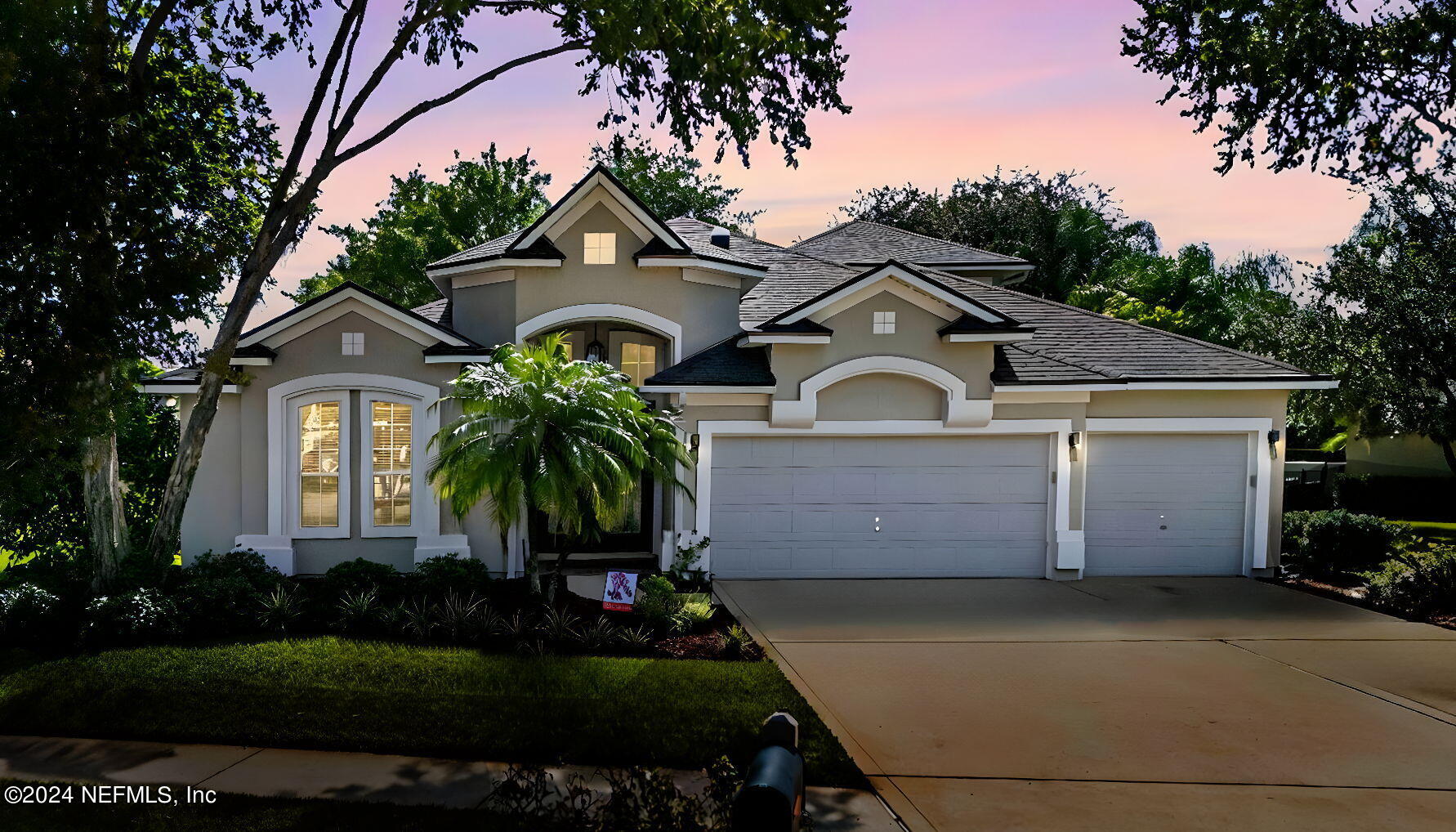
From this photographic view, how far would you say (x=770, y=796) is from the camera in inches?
152

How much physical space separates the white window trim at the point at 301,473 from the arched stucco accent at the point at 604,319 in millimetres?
2638

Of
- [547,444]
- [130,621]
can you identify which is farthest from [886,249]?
[130,621]

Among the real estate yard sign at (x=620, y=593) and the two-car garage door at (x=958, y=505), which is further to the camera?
the two-car garage door at (x=958, y=505)

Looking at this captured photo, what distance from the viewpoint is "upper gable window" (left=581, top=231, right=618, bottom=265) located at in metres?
13.8

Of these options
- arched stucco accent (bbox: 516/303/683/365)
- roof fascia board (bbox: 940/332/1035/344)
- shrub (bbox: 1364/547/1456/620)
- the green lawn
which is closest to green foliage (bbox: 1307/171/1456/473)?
the green lawn

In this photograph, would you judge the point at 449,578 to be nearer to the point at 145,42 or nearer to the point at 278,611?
the point at 278,611

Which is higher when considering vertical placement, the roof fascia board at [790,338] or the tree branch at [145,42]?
the tree branch at [145,42]

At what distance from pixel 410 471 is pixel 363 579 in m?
2.19

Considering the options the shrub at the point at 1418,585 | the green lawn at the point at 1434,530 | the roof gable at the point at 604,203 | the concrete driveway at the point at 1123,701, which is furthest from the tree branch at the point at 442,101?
the green lawn at the point at 1434,530

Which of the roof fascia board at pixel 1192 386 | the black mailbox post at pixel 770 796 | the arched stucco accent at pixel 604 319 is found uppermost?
the arched stucco accent at pixel 604 319

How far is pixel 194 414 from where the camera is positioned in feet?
36.2

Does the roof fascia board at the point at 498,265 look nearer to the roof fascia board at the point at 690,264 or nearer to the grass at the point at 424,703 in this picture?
the roof fascia board at the point at 690,264

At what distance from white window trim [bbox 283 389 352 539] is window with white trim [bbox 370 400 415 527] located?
0.33 m

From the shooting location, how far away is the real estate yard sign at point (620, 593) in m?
10.1
